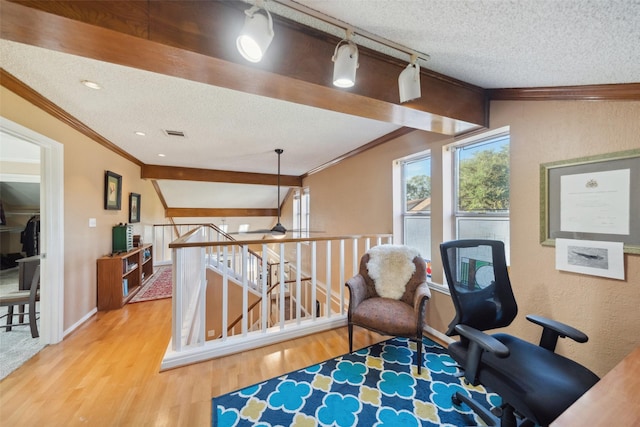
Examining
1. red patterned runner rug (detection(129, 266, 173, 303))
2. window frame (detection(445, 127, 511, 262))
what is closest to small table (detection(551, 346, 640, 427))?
window frame (detection(445, 127, 511, 262))

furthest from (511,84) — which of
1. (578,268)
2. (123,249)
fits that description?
(123,249)

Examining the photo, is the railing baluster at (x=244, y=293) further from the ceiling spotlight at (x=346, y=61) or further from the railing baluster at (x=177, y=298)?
the ceiling spotlight at (x=346, y=61)

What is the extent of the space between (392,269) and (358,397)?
1.17 m

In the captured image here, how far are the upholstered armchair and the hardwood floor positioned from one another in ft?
1.43

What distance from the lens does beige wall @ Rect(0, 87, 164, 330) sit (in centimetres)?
202

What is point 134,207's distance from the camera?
13.8ft

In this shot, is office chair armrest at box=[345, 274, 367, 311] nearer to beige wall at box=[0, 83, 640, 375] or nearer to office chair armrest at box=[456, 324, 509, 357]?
beige wall at box=[0, 83, 640, 375]

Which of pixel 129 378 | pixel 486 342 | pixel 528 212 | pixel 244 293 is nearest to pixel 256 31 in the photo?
pixel 486 342

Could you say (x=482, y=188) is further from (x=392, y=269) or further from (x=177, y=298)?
(x=177, y=298)

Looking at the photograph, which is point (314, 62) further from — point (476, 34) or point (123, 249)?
point (123, 249)

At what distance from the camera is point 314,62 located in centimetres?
128

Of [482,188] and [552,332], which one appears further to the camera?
[482,188]

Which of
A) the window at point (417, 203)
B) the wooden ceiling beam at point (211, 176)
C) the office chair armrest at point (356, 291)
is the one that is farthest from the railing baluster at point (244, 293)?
the wooden ceiling beam at point (211, 176)

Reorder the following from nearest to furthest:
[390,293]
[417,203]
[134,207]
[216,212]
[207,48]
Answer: [207,48] → [390,293] → [417,203] → [134,207] → [216,212]
